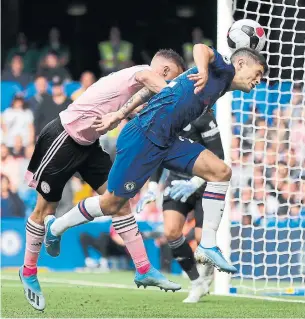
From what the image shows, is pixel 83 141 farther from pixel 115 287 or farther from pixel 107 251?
pixel 107 251

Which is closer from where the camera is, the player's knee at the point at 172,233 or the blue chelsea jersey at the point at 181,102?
the blue chelsea jersey at the point at 181,102

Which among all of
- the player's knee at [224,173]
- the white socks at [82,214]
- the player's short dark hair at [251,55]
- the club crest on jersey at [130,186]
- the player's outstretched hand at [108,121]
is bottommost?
the white socks at [82,214]

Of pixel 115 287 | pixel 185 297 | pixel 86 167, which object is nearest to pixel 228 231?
pixel 185 297

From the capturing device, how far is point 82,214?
28.9ft

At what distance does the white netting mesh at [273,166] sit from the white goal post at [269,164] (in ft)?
0.04

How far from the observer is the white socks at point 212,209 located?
8.45 metres

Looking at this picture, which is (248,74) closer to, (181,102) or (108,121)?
(181,102)

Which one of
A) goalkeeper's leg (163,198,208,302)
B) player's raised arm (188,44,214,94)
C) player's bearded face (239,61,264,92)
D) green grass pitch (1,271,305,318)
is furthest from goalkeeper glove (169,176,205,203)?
player's raised arm (188,44,214,94)

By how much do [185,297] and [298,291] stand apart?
130 centimetres

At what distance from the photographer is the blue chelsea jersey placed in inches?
329

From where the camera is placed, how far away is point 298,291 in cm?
1184

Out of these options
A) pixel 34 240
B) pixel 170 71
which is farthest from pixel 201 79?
pixel 34 240

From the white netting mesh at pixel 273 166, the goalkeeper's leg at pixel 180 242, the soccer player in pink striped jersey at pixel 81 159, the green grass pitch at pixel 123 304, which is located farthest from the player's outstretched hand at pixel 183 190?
the white netting mesh at pixel 273 166

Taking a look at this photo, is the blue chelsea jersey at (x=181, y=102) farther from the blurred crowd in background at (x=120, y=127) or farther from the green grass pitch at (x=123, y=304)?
the blurred crowd in background at (x=120, y=127)
